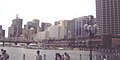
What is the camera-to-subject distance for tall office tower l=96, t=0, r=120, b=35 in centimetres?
8875

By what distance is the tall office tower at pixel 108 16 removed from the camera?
88750mm

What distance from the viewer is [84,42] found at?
8888 cm

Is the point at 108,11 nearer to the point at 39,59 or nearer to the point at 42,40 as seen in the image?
the point at 42,40

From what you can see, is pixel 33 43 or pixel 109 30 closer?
pixel 109 30

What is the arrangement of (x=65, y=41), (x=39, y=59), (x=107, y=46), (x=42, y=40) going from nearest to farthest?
(x=39, y=59), (x=107, y=46), (x=65, y=41), (x=42, y=40)

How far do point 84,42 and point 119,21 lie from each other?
15573 mm

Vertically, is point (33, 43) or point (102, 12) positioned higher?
point (102, 12)

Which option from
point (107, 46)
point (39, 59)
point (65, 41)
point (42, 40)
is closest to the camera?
point (39, 59)

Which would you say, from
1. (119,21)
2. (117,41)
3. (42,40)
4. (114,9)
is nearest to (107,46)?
A: (117,41)

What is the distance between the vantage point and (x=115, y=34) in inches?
3479

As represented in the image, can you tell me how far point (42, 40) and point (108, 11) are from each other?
39020mm

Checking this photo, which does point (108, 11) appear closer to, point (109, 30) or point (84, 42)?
point (109, 30)

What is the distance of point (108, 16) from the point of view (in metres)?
93.1

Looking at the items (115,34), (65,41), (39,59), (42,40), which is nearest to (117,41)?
(115,34)
